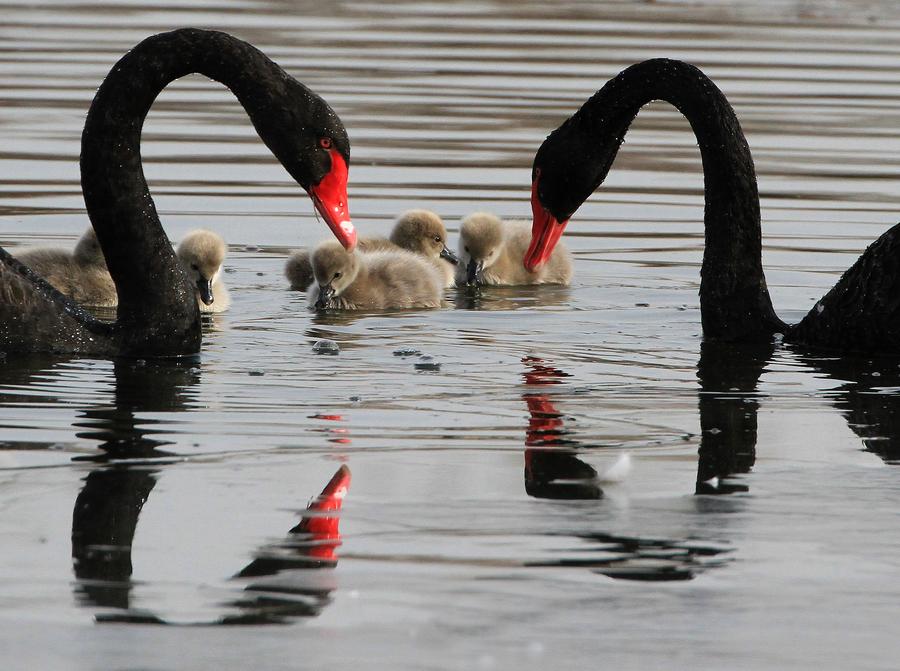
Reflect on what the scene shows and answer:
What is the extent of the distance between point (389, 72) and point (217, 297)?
28.2 ft

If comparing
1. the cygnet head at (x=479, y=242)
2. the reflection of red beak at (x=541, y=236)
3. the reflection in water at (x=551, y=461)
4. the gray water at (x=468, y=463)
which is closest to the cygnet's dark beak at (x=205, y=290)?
the gray water at (x=468, y=463)

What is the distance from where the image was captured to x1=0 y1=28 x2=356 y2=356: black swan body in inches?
239

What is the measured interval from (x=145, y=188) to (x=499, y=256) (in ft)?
8.71

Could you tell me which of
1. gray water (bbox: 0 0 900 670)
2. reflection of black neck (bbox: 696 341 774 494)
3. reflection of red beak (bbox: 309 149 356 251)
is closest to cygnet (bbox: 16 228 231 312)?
gray water (bbox: 0 0 900 670)

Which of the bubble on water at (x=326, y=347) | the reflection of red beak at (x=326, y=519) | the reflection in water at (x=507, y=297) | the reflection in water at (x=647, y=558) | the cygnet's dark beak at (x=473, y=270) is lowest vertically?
the reflection in water at (x=647, y=558)

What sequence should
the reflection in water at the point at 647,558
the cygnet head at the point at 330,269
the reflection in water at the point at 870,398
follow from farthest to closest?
the cygnet head at the point at 330,269, the reflection in water at the point at 870,398, the reflection in water at the point at 647,558

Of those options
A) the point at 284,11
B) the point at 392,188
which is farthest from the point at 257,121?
the point at 284,11

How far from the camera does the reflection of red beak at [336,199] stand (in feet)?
20.3

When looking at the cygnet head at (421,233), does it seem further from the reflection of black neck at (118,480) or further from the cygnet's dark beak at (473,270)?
the reflection of black neck at (118,480)

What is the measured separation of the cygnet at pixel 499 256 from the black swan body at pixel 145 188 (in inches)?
83.6

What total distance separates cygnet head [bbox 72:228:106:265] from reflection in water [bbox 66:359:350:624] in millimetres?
2545

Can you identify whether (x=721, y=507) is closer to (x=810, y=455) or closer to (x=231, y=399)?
(x=810, y=455)

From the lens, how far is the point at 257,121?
20.3ft

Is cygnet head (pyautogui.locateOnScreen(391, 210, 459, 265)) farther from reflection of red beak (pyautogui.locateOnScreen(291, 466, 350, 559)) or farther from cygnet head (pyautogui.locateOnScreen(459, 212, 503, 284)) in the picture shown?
reflection of red beak (pyautogui.locateOnScreen(291, 466, 350, 559))
